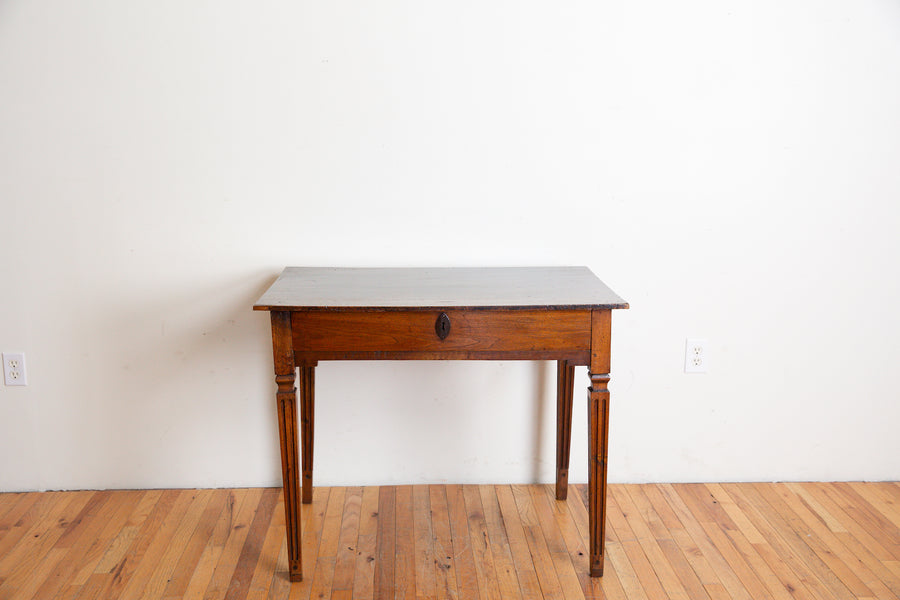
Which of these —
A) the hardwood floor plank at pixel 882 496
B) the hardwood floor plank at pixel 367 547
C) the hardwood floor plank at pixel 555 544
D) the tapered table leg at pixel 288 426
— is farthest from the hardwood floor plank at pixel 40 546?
the hardwood floor plank at pixel 882 496

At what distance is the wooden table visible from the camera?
1657 mm

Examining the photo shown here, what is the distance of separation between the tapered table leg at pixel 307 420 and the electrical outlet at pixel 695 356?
1.08 metres

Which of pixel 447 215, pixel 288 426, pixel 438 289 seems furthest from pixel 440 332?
pixel 447 215

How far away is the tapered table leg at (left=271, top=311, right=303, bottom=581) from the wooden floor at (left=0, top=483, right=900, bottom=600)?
10 cm

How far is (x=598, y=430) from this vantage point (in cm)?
175

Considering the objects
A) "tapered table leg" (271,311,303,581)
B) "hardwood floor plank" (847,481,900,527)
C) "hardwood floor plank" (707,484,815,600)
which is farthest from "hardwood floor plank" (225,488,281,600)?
"hardwood floor plank" (847,481,900,527)

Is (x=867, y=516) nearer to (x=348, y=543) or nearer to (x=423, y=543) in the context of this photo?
(x=423, y=543)

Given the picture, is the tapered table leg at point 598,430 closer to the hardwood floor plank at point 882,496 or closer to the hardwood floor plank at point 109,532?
the hardwood floor plank at point 882,496

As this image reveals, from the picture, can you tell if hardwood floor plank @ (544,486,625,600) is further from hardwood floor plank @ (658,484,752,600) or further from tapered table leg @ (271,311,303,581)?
tapered table leg @ (271,311,303,581)

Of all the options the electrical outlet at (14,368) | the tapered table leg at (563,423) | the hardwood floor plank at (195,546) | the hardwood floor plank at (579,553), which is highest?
the electrical outlet at (14,368)

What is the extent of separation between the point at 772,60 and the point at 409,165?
3.34 feet

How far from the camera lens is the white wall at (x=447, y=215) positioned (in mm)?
2002

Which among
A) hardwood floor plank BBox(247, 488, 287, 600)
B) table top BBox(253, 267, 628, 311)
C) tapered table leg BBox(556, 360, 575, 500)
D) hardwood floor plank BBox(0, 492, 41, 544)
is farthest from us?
tapered table leg BBox(556, 360, 575, 500)

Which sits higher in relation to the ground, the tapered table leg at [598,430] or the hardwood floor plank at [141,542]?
the tapered table leg at [598,430]
